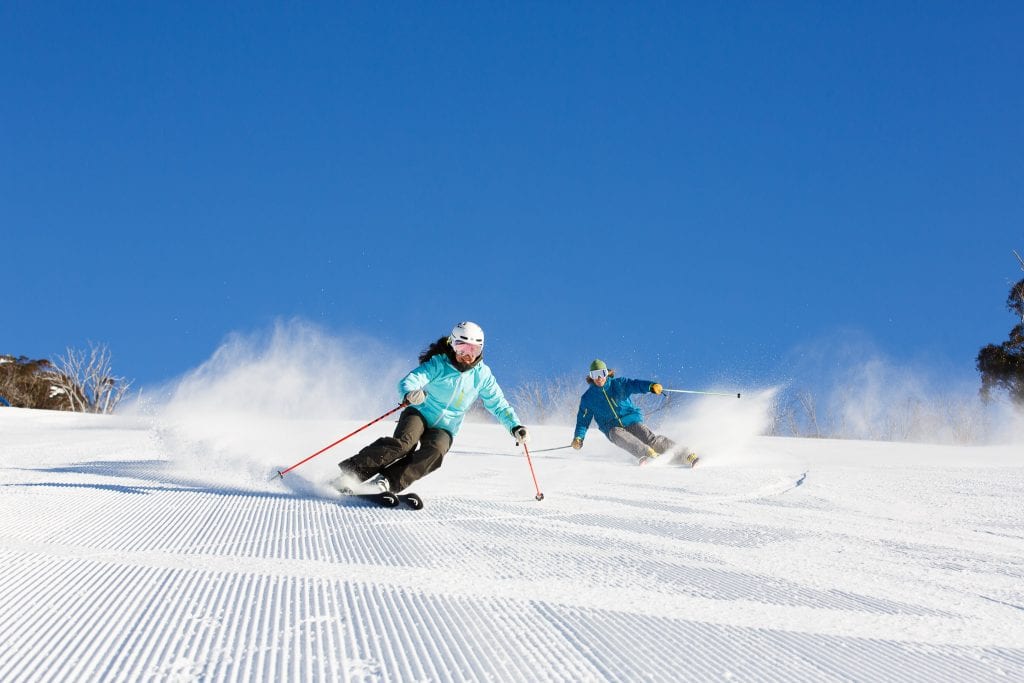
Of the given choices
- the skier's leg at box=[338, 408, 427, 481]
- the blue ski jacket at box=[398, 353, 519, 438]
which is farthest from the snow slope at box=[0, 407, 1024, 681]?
the blue ski jacket at box=[398, 353, 519, 438]

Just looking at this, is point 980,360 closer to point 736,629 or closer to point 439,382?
point 439,382

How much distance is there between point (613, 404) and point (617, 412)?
0.13 meters

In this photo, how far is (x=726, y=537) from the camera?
335 centimetres

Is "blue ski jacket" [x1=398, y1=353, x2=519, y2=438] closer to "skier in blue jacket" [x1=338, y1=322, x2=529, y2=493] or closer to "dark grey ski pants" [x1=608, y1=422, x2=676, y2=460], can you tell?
"skier in blue jacket" [x1=338, y1=322, x2=529, y2=493]

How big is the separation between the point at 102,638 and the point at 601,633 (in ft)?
3.80

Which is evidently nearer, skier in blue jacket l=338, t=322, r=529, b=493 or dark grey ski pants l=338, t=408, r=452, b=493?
dark grey ski pants l=338, t=408, r=452, b=493

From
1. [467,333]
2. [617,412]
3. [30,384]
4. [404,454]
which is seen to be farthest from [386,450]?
[30,384]

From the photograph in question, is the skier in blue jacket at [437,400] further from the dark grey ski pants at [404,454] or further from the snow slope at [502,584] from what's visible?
the snow slope at [502,584]

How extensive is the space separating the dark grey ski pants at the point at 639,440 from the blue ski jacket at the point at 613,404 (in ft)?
0.41

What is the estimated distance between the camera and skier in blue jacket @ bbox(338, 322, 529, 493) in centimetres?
477

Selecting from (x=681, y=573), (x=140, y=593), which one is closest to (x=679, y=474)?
(x=681, y=573)

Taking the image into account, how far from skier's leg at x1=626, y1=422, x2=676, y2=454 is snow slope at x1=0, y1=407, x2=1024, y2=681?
11.4 feet

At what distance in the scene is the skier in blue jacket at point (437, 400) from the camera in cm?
477

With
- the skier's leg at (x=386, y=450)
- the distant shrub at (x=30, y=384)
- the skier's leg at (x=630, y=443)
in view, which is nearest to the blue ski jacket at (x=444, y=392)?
the skier's leg at (x=386, y=450)
